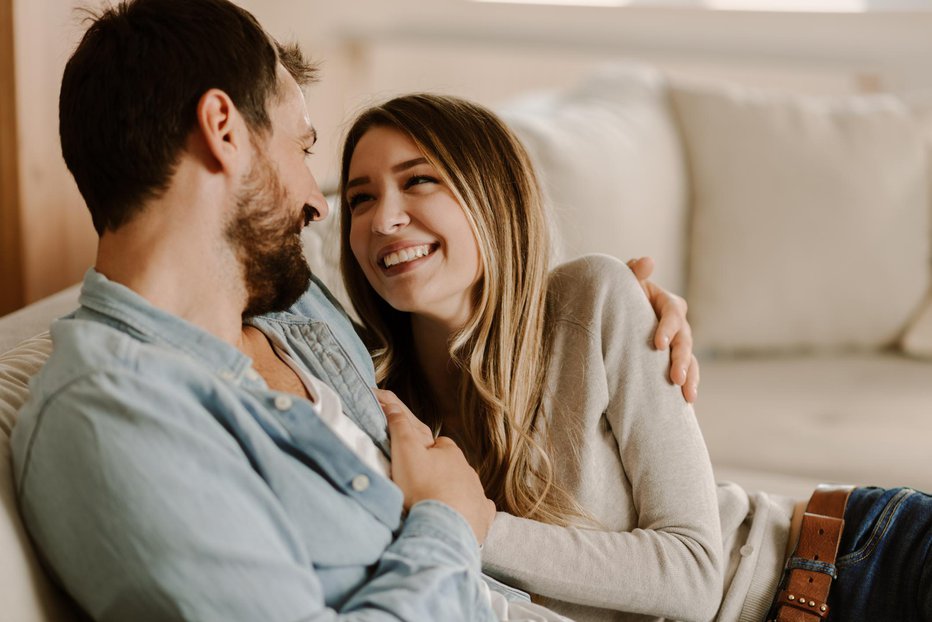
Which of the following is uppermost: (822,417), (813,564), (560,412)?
(560,412)

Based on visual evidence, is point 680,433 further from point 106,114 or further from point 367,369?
point 106,114

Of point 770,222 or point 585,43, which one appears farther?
point 585,43

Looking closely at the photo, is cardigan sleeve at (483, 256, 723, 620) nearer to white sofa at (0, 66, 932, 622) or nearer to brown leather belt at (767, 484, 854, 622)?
brown leather belt at (767, 484, 854, 622)

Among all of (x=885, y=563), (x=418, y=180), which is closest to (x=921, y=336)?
(x=885, y=563)

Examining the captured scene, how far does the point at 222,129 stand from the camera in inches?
40.6

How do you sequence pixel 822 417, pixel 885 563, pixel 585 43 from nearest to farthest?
pixel 885 563 → pixel 822 417 → pixel 585 43

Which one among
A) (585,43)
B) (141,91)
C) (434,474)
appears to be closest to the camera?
(141,91)

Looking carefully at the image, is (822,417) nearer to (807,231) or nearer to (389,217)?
(807,231)

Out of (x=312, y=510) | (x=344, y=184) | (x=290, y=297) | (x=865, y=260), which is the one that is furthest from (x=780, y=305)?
(x=312, y=510)

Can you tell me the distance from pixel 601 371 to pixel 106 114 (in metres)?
0.69

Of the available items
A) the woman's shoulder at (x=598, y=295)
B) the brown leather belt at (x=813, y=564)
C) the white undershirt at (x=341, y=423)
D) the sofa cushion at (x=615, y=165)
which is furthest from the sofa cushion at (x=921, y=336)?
the white undershirt at (x=341, y=423)

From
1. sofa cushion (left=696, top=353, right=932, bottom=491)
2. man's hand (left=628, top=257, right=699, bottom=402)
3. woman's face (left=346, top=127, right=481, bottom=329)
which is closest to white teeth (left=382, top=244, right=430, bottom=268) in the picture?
woman's face (left=346, top=127, right=481, bottom=329)

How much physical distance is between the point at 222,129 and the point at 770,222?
171 centimetres

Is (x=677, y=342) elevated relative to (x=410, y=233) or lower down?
lower down
